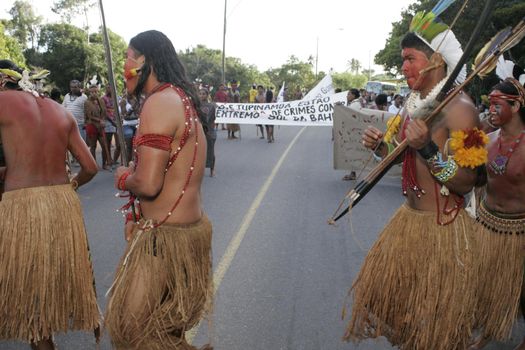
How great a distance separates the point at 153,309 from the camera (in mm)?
2676

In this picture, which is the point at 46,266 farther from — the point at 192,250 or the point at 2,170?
the point at 192,250

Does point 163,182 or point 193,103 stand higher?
point 193,103

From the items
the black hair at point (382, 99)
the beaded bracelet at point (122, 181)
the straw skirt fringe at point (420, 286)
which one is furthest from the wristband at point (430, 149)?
the black hair at point (382, 99)

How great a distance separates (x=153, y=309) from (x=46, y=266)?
96cm

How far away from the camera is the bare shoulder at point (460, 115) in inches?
115

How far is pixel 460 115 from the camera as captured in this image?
2938 millimetres

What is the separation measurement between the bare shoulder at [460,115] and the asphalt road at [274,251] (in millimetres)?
1464

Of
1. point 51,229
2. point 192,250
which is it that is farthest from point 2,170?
point 192,250

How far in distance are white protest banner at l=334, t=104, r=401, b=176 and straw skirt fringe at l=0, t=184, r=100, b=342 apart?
7560mm

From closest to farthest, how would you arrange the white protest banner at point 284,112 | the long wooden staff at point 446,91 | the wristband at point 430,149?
the long wooden staff at point 446,91 < the wristband at point 430,149 < the white protest banner at point 284,112

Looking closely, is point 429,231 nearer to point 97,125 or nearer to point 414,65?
point 414,65

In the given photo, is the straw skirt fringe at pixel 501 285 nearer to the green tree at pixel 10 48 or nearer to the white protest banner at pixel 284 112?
the white protest banner at pixel 284 112

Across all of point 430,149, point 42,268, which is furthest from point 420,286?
point 42,268

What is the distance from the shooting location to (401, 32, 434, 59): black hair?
10.3 feet
